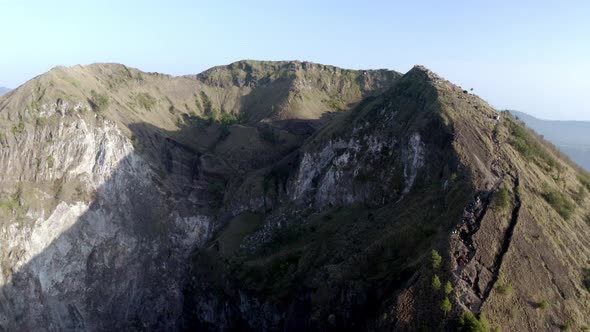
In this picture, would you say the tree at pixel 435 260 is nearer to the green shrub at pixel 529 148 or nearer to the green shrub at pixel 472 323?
the green shrub at pixel 472 323

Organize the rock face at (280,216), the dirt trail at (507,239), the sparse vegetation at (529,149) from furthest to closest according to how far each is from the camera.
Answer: the sparse vegetation at (529,149) → the rock face at (280,216) → the dirt trail at (507,239)

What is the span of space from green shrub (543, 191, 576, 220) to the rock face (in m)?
0.16

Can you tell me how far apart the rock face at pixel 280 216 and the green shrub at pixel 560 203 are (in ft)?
0.51

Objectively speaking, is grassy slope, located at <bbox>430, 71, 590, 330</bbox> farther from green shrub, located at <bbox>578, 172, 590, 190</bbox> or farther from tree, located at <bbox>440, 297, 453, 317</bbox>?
tree, located at <bbox>440, 297, 453, 317</bbox>

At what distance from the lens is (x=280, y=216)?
50.7 metres

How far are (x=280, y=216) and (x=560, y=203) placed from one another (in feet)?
91.4

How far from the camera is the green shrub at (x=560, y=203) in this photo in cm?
3294

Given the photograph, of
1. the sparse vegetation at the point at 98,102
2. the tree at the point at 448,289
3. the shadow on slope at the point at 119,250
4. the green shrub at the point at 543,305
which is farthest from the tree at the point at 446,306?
the sparse vegetation at the point at 98,102

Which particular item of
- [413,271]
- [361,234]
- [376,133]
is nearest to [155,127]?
[376,133]

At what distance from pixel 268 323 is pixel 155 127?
38576 millimetres

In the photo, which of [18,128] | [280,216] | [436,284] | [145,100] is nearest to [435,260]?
[436,284]

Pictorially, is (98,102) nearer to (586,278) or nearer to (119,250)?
(119,250)

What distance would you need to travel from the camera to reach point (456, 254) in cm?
2827

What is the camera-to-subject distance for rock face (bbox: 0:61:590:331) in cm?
2898
